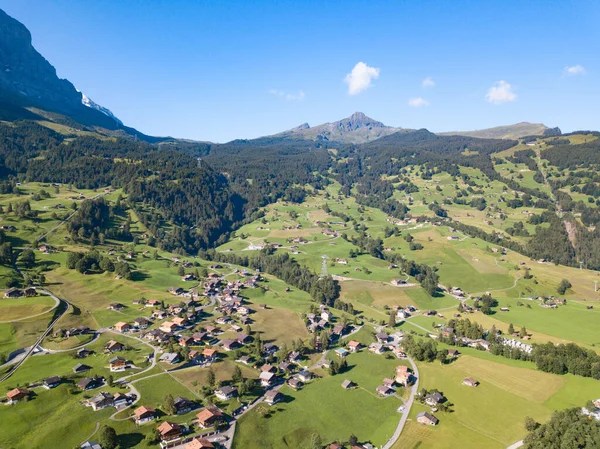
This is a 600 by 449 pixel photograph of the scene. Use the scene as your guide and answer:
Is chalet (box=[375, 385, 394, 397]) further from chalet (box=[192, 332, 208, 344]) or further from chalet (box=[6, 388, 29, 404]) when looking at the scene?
chalet (box=[6, 388, 29, 404])

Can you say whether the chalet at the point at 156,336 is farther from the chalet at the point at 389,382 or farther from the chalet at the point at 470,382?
the chalet at the point at 470,382

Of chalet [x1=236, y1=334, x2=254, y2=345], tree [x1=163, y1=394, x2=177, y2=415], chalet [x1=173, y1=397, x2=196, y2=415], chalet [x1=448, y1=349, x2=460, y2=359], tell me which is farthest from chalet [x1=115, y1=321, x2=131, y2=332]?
chalet [x1=448, y1=349, x2=460, y2=359]

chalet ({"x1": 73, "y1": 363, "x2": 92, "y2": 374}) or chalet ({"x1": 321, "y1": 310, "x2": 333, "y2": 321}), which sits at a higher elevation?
chalet ({"x1": 73, "y1": 363, "x2": 92, "y2": 374})

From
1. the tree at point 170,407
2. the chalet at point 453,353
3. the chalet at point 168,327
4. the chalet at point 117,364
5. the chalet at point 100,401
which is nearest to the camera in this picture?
the tree at point 170,407

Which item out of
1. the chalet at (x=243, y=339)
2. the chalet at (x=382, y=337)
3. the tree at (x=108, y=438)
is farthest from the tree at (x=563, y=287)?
the tree at (x=108, y=438)

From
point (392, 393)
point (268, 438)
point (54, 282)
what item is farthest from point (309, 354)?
point (54, 282)

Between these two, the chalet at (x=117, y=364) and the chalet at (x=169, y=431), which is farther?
the chalet at (x=117, y=364)

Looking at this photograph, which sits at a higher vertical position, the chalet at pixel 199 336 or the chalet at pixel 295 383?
the chalet at pixel 199 336
